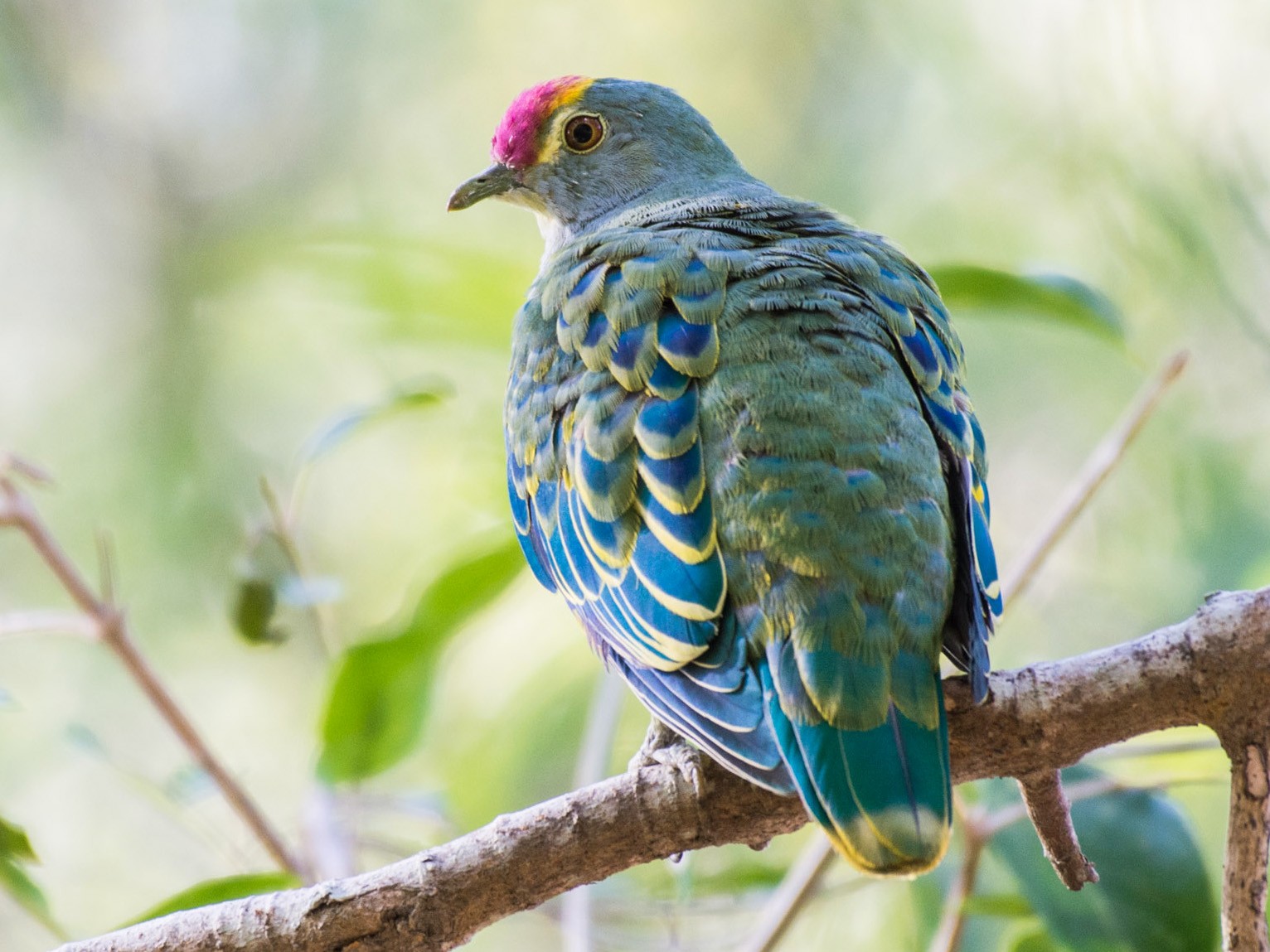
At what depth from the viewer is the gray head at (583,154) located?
3316 mm

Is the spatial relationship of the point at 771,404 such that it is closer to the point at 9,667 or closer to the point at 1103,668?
the point at 1103,668

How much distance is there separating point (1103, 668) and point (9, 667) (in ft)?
17.5

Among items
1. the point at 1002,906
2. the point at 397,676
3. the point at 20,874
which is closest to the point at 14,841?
the point at 20,874

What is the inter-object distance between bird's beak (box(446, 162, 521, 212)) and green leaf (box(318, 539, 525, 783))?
107cm

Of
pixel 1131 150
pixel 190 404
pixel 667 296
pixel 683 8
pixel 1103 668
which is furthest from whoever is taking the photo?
pixel 683 8

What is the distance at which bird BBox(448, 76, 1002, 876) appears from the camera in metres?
1.69

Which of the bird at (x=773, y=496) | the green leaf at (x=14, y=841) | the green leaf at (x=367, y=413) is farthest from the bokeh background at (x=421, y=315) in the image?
the green leaf at (x=14, y=841)

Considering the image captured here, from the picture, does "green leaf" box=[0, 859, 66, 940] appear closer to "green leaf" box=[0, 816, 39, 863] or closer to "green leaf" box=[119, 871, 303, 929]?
"green leaf" box=[0, 816, 39, 863]

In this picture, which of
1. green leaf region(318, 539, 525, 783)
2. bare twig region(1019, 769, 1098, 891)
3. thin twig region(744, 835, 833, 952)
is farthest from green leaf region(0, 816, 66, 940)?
bare twig region(1019, 769, 1098, 891)

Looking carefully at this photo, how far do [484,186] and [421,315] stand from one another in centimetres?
74

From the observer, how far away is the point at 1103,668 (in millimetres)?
1715

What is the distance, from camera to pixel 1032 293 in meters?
2.72

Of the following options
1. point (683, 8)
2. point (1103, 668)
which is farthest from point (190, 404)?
point (1103, 668)

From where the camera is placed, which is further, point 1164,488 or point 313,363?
point 313,363
